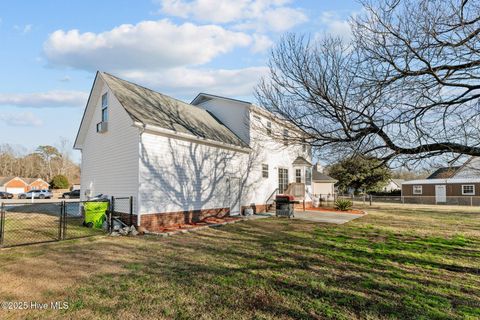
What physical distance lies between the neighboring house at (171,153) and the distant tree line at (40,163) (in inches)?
2661

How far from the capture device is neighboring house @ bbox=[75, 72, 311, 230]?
10.9 metres

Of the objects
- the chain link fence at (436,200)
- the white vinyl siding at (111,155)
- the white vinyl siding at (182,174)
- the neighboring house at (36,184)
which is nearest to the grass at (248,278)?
the white vinyl siding at (182,174)

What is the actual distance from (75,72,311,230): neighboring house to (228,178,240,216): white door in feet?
0.19

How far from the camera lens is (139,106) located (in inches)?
470

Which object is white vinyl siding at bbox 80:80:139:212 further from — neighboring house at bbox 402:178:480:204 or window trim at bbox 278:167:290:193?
neighboring house at bbox 402:178:480:204

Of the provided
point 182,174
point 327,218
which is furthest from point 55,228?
point 327,218

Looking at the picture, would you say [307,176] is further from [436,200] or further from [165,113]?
[436,200]

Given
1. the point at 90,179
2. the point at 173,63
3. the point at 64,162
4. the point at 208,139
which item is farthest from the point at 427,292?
the point at 64,162

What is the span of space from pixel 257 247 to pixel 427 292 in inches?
171

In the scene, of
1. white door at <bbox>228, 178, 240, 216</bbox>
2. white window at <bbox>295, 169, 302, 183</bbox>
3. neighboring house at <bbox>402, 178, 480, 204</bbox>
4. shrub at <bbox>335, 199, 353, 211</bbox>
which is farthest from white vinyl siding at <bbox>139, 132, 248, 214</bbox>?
neighboring house at <bbox>402, 178, 480, 204</bbox>

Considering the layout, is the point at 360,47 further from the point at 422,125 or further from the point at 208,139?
the point at 208,139

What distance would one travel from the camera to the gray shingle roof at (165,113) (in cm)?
1146

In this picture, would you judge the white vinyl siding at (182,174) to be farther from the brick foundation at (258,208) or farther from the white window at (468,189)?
the white window at (468,189)

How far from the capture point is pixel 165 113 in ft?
43.3
